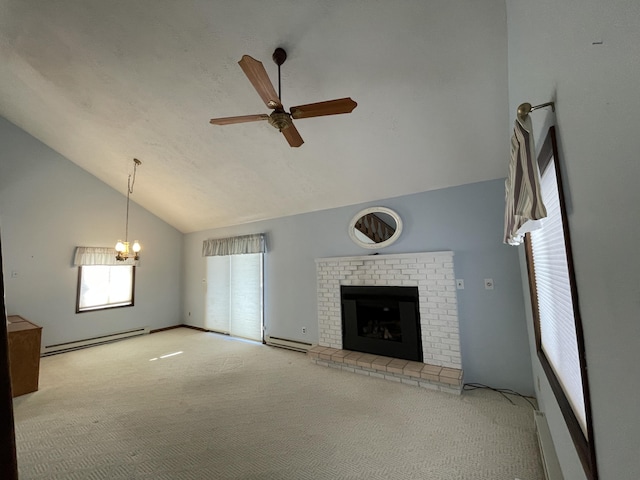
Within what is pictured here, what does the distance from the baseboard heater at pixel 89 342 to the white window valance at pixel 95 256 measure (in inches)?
55.1

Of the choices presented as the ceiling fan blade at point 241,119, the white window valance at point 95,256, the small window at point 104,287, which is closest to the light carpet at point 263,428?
the small window at point 104,287

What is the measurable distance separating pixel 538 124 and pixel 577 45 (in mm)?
618

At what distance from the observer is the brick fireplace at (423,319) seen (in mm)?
3197

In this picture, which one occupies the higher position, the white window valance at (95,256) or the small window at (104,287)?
the white window valance at (95,256)

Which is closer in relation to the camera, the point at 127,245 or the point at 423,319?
the point at 423,319

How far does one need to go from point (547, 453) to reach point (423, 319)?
5.68ft

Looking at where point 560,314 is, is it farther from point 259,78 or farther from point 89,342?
point 89,342

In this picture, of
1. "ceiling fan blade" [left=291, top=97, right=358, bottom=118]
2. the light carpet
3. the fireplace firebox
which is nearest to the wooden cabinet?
the light carpet

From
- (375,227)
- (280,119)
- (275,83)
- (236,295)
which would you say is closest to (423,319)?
(375,227)

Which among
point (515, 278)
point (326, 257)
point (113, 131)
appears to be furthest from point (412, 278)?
point (113, 131)

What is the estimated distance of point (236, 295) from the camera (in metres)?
5.71

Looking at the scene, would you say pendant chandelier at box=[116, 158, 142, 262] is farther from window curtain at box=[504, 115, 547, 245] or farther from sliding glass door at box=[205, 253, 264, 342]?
window curtain at box=[504, 115, 547, 245]

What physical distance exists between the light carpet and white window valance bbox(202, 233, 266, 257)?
7.16ft

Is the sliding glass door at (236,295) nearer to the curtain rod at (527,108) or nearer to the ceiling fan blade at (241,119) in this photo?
the ceiling fan blade at (241,119)
